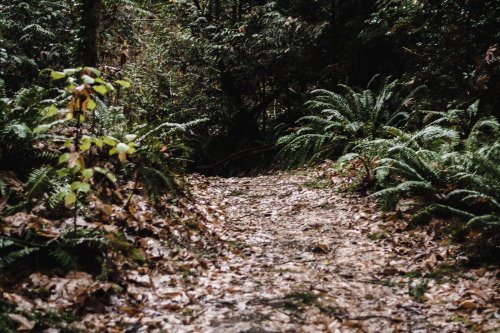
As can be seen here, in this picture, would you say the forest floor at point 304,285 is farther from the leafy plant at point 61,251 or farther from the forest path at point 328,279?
the leafy plant at point 61,251

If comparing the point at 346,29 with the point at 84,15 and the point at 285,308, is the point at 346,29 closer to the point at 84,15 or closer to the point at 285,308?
the point at 84,15

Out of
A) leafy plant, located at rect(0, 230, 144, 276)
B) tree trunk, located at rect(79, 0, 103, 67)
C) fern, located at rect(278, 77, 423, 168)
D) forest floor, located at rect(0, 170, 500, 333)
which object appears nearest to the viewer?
forest floor, located at rect(0, 170, 500, 333)

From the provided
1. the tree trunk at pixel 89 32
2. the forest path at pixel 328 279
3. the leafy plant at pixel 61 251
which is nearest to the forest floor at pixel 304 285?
the forest path at pixel 328 279

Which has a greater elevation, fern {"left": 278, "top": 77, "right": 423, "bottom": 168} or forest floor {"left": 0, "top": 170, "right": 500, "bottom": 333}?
fern {"left": 278, "top": 77, "right": 423, "bottom": 168}

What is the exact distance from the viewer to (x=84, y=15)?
542cm

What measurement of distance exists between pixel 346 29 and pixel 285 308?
8.14m

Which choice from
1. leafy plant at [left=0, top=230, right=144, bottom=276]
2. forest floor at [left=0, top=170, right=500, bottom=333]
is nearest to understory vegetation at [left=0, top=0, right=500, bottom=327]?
leafy plant at [left=0, top=230, right=144, bottom=276]

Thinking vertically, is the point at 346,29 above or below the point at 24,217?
above

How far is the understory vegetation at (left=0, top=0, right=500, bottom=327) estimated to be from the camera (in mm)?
3008

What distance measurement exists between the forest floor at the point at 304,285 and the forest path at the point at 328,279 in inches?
0.4

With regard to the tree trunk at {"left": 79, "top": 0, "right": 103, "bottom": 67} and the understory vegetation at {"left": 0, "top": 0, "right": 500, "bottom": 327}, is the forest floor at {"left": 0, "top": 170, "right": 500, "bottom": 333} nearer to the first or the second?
the understory vegetation at {"left": 0, "top": 0, "right": 500, "bottom": 327}

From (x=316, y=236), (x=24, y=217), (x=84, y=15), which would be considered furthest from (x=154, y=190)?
(x=84, y=15)

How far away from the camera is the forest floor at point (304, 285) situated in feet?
7.66

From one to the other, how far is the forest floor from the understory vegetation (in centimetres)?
25
